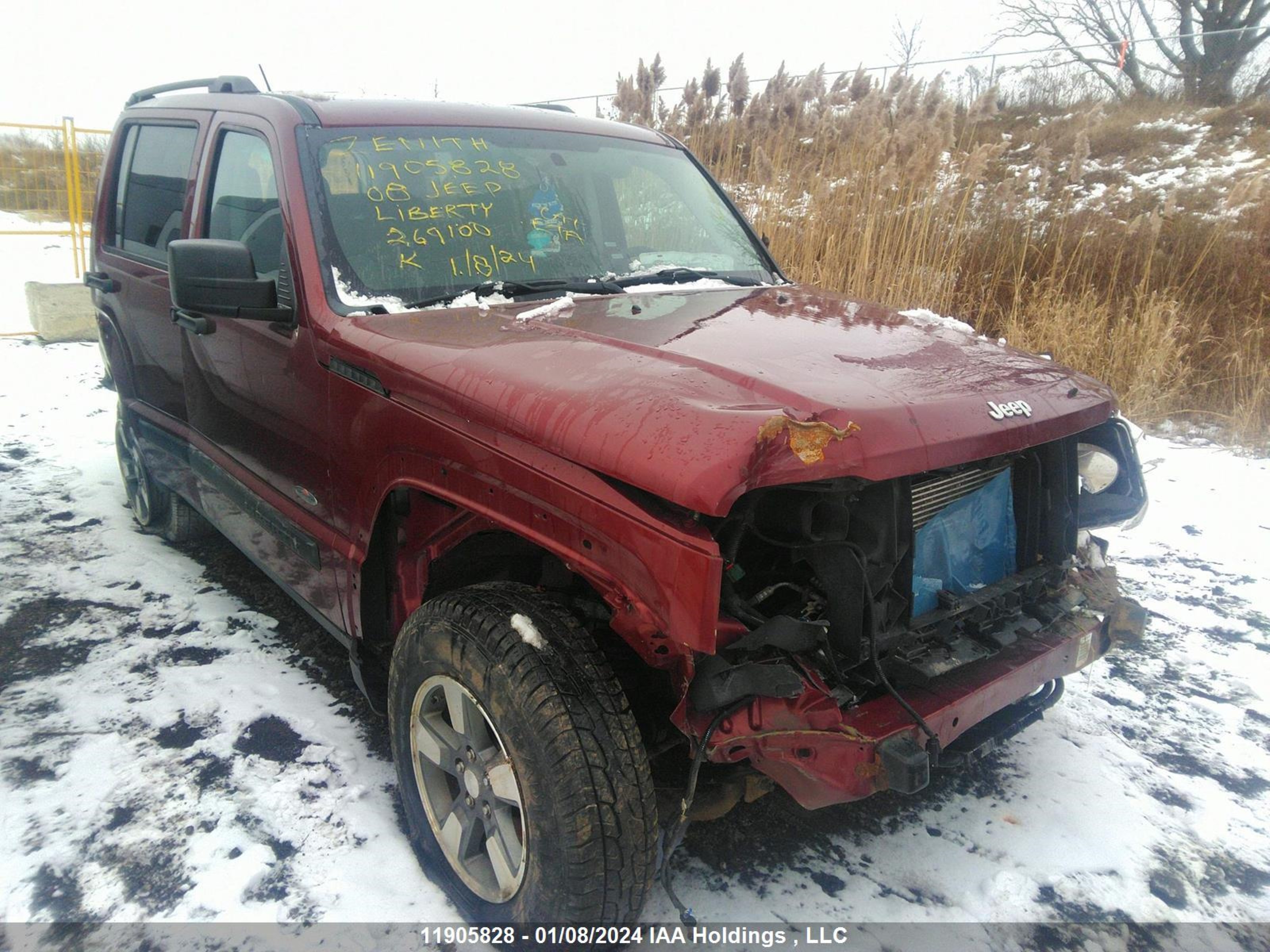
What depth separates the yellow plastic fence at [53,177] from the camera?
10305 millimetres

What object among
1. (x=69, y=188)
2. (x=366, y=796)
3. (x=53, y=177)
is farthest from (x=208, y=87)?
(x=53, y=177)

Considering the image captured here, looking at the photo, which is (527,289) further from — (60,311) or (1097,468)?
(60,311)

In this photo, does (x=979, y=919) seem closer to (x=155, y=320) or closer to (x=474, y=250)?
(x=474, y=250)

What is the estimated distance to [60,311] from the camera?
859 centimetres

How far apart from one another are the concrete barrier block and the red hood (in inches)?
313

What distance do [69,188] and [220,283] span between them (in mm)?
10252

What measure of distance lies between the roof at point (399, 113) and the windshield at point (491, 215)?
5 centimetres

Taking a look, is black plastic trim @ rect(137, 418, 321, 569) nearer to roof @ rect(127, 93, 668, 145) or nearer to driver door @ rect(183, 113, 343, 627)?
driver door @ rect(183, 113, 343, 627)

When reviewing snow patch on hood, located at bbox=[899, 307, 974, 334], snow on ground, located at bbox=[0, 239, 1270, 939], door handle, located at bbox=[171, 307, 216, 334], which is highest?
snow patch on hood, located at bbox=[899, 307, 974, 334]

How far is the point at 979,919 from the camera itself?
2.16m

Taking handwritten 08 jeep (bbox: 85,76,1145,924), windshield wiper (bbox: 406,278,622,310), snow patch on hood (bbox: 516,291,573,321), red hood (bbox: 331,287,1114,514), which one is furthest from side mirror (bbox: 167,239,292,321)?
snow patch on hood (bbox: 516,291,573,321)

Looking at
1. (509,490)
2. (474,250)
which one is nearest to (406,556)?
(509,490)

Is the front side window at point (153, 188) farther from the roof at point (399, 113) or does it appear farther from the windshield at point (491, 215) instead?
the windshield at point (491, 215)

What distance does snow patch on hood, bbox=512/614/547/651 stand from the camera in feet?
6.05
